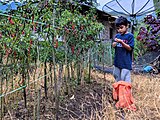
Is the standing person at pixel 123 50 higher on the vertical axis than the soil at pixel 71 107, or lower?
higher

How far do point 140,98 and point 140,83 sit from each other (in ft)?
2.99

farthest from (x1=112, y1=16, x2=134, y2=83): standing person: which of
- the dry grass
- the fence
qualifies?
the fence

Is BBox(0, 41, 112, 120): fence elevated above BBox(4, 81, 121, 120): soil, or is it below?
above

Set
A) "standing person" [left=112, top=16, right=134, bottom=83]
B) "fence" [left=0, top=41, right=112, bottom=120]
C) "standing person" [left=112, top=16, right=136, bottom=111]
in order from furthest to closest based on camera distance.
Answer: "standing person" [left=112, top=16, right=134, bottom=83] < "standing person" [left=112, top=16, right=136, bottom=111] < "fence" [left=0, top=41, right=112, bottom=120]

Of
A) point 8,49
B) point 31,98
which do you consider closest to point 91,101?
point 31,98

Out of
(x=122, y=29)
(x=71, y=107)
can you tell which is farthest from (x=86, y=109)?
(x=122, y=29)

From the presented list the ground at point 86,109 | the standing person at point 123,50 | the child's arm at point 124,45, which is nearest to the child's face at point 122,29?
the standing person at point 123,50

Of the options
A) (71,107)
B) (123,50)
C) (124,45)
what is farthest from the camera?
(123,50)

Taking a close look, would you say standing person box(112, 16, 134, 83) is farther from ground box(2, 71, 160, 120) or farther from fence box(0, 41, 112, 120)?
fence box(0, 41, 112, 120)

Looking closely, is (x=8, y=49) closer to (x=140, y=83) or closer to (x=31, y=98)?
(x=31, y=98)

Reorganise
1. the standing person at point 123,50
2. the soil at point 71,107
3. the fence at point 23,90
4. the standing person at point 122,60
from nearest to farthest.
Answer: the fence at point 23,90 < the soil at point 71,107 < the standing person at point 122,60 < the standing person at point 123,50

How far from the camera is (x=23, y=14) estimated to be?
241cm

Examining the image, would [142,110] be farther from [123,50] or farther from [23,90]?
[23,90]

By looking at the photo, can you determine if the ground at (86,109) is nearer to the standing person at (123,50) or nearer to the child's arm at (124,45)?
the standing person at (123,50)
